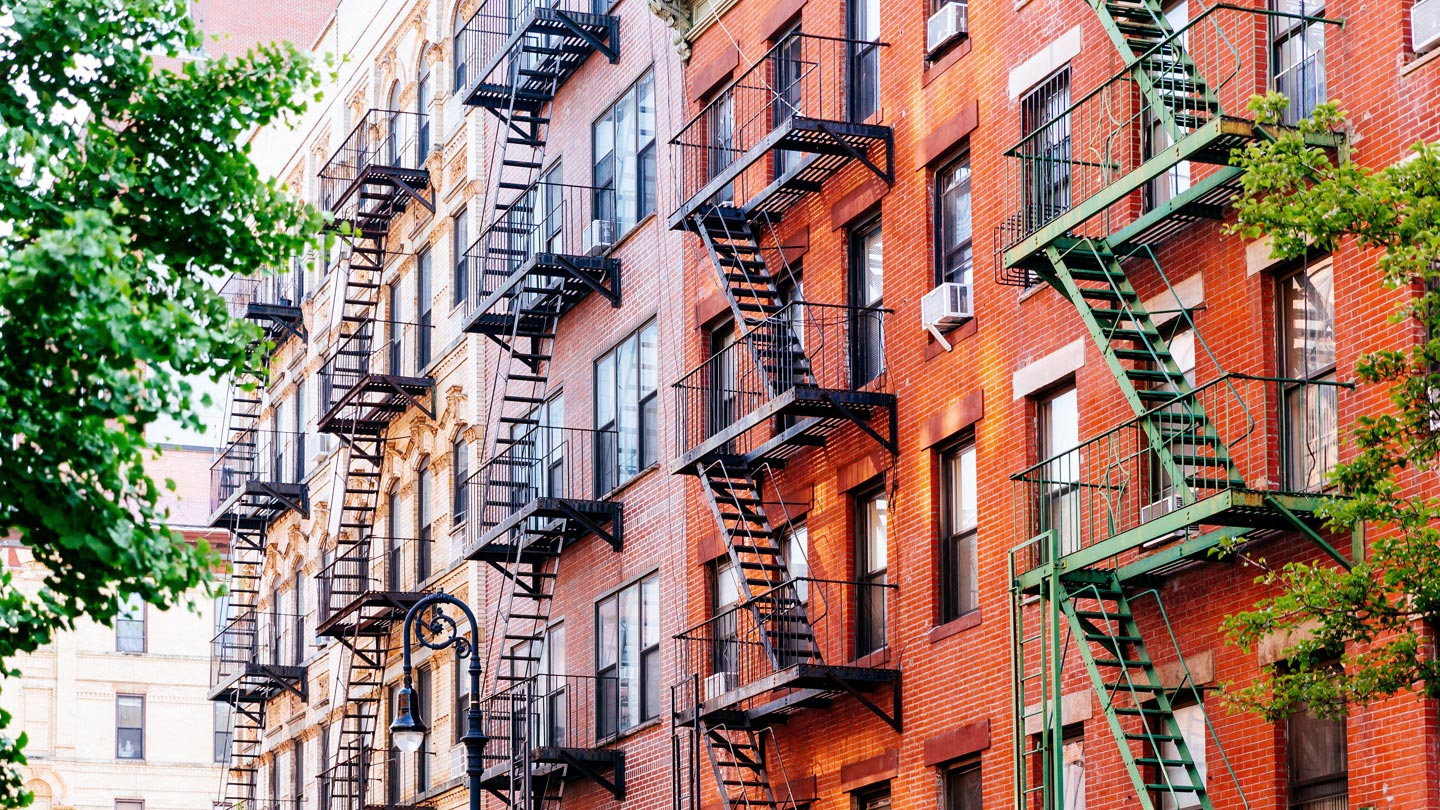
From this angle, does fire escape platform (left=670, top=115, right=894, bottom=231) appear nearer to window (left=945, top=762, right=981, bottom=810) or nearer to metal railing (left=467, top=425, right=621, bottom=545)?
metal railing (left=467, top=425, right=621, bottom=545)

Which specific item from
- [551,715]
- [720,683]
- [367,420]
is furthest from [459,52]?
[720,683]

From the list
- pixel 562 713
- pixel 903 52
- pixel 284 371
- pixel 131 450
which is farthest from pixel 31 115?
pixel 284 371

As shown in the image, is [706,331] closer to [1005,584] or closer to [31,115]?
[1005,584]

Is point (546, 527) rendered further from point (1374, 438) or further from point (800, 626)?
point (1374, 438)

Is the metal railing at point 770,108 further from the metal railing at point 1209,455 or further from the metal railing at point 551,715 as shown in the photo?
the metal railing at point 551,715

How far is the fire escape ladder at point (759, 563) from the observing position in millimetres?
28391

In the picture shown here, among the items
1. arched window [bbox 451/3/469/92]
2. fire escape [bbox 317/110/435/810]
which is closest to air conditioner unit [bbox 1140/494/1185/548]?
fire escape [bbox 317/110/435/810]

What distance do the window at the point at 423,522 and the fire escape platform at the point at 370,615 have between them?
60cm

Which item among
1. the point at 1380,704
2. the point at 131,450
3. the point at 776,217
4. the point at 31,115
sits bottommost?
the point at 1380,704

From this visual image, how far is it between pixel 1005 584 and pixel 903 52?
7119 mm

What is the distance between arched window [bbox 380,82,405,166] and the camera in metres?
48.2

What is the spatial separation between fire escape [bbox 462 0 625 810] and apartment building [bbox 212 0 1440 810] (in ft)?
0.35

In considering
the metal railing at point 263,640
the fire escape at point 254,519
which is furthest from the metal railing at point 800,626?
the metal railing at point 263,640

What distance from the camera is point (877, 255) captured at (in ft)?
94.8
